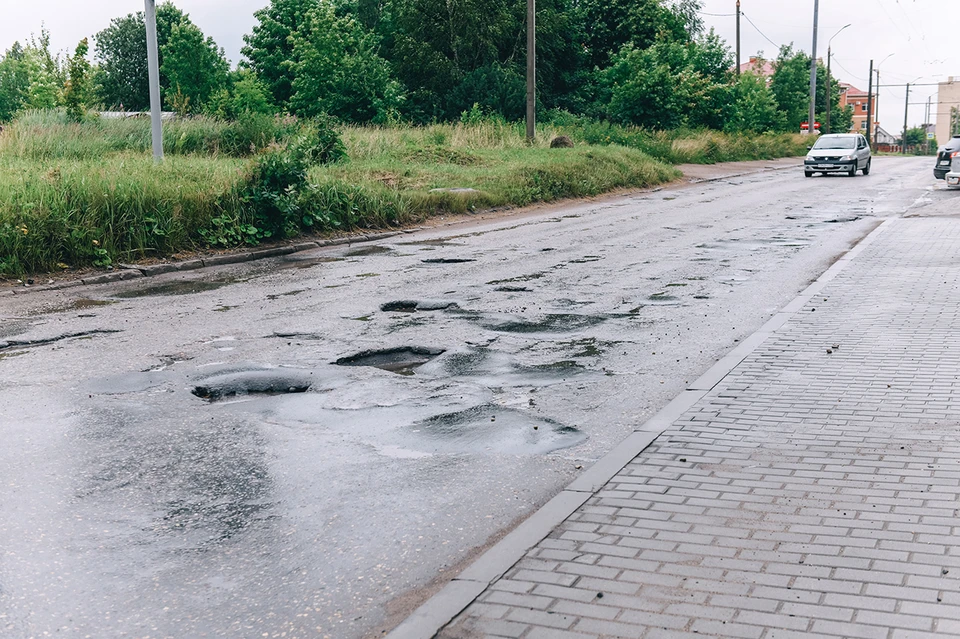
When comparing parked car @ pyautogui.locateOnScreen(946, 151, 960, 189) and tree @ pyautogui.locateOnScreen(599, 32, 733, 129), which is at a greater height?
tree @ pyautogui.locateOnScreen(599, 32, 733, 129)

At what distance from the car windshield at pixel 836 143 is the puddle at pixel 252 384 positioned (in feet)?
113

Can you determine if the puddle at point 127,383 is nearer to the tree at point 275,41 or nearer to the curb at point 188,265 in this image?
the curb at point 188,265

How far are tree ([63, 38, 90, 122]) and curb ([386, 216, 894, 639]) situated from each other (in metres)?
24.3

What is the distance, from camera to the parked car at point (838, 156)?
121ft

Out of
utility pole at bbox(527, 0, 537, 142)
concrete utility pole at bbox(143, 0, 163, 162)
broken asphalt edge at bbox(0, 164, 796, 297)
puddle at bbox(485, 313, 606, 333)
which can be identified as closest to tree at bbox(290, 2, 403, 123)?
utility pole at bbox(527, 0, 537, 142)

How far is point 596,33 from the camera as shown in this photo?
2295 inches

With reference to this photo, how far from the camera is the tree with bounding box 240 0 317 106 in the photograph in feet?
204

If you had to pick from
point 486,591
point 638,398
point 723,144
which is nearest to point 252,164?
point 638,398

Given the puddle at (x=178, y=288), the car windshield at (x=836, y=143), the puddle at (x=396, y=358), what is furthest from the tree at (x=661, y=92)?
the puddle at (x=396, y=358)

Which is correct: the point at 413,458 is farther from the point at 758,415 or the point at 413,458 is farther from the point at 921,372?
the point at 921,372

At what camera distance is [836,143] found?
125 feet

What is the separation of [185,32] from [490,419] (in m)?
65.7

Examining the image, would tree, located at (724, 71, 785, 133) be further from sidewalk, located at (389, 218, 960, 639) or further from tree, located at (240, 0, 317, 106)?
sidewalk, located at (389, 218, 960, 639)

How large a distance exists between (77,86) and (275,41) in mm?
36698
